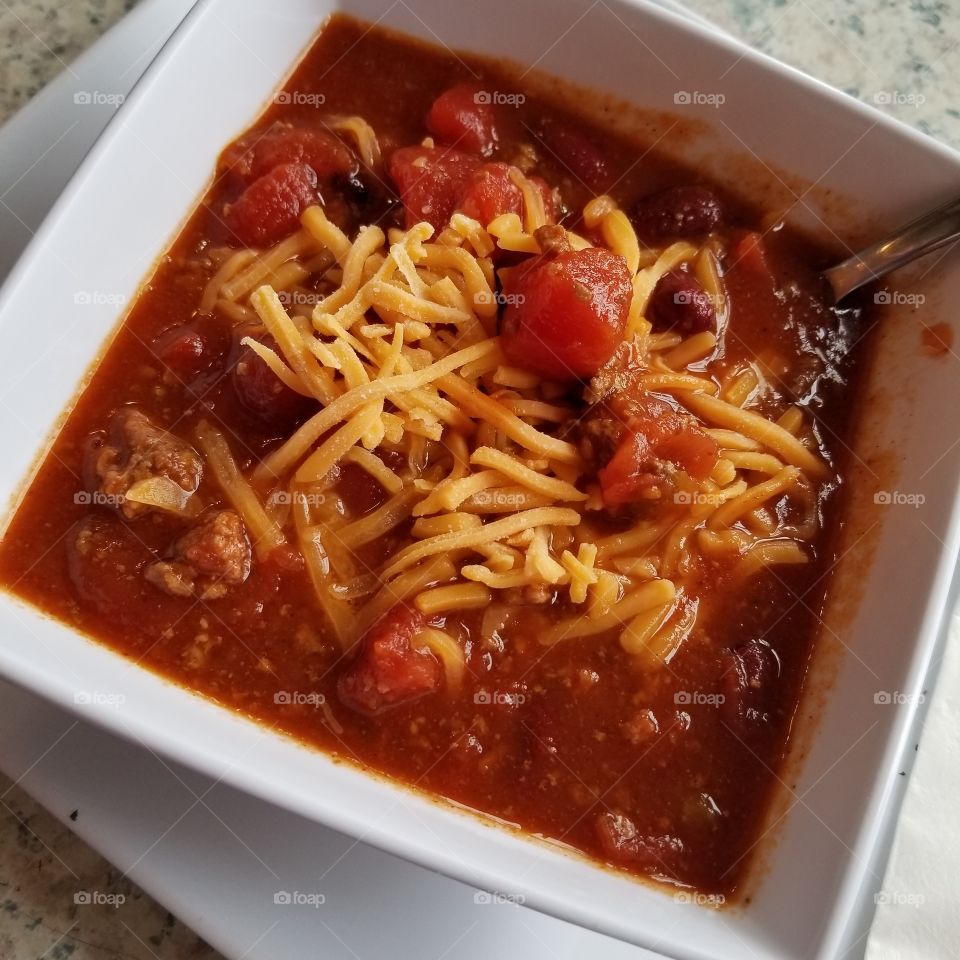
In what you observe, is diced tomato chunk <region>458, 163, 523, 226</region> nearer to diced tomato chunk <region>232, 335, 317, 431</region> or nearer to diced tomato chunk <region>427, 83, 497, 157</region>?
diced tomato chunk <region>427, 83, 497, 157</region>

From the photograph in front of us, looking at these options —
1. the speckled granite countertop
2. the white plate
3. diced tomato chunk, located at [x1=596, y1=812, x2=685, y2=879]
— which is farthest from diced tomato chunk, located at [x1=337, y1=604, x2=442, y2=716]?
the speckled granite countertop

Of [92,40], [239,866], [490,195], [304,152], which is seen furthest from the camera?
[92,40]

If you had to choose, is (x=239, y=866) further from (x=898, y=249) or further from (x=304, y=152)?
(x=898, y=249)

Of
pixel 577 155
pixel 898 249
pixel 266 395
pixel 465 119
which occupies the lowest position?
pixel 266 395

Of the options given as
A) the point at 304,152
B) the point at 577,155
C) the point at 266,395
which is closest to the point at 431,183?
the point at 304,152

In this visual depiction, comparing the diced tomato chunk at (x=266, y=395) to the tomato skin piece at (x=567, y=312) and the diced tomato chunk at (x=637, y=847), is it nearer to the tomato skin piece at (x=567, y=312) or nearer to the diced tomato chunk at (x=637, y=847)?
the tomato skin piece at (x=567, y=312)

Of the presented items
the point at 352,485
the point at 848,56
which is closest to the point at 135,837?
the point at 352,485

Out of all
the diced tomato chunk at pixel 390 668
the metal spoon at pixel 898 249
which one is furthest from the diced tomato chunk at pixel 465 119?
the diced tomato chunk at pixel 390 668
